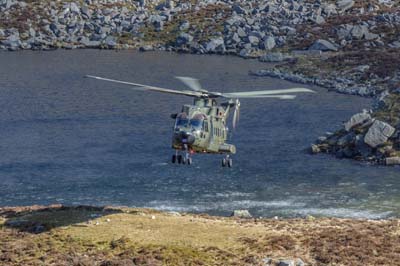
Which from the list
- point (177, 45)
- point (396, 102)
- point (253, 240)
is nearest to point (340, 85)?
point (396, 102)

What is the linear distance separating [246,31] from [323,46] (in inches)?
656

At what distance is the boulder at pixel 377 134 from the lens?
80.2 metres

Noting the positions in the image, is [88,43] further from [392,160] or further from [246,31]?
[392,160]

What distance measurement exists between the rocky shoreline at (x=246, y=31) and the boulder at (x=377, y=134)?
33.9m

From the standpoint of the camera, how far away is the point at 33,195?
2667 inches

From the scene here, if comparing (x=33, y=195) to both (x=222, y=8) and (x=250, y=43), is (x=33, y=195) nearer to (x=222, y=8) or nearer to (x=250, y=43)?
(x=250, y=43)

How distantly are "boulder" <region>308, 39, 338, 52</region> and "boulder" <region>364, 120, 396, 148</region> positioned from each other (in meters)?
56.1

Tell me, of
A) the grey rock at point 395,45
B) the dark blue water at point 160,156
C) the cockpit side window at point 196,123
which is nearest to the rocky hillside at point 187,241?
the cockpit side window at point 196,123

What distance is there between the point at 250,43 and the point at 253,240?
9881cm

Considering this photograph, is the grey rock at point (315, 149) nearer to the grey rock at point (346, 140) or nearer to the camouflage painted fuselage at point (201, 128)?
the grey rock at point (346, 140)

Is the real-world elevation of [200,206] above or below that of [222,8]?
below

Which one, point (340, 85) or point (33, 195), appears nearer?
point (33, 195)

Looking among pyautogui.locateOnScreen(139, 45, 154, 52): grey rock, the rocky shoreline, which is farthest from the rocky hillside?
pyautogui.locateOnScreen(139, 45, 154, 52): grey rock

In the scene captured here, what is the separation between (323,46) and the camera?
5364 inches
